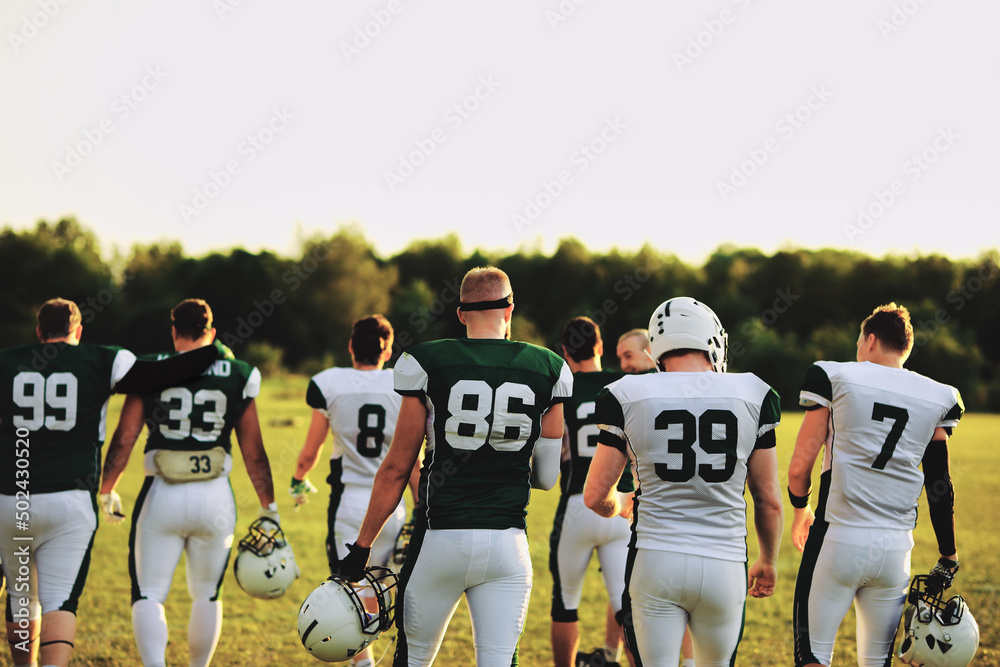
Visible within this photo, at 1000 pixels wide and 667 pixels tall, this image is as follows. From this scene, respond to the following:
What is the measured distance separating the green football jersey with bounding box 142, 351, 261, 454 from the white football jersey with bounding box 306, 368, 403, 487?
22.6 inches

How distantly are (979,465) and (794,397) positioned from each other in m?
21.4

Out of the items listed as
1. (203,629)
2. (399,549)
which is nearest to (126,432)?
(203,629)

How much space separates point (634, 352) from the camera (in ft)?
18.1

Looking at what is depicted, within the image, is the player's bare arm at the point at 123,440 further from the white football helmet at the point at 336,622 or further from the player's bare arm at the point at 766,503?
the player's bare arm at the point at 766,503

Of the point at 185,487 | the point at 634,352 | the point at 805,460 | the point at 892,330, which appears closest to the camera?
the point at 892,330

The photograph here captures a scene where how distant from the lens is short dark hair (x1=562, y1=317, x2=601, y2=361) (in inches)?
212

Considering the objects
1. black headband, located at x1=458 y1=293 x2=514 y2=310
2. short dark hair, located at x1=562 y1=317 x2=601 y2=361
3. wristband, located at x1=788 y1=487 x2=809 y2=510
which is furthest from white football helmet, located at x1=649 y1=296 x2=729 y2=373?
short dark hair, located at x1=562 y1=317 x2=601 y2=361

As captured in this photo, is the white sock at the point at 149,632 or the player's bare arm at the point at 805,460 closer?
the player's bare arm at the point at 805,460

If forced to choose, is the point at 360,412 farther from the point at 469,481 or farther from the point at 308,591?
the point at 308,591

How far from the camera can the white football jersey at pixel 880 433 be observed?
3895mm

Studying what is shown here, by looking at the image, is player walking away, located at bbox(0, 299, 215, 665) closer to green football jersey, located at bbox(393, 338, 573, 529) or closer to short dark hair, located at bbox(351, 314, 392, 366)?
short dark hair, located at bbox(351, 314, 392, 366)

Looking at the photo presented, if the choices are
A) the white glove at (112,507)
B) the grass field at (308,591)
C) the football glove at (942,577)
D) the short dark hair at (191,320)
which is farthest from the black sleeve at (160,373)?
the football glove at (942,577)

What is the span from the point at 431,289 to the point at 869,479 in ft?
208

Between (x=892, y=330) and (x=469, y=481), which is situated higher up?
(x=892, y=330)
